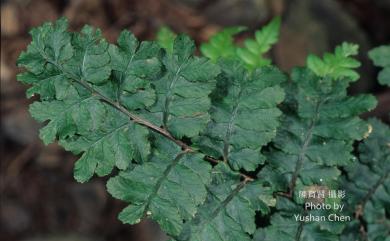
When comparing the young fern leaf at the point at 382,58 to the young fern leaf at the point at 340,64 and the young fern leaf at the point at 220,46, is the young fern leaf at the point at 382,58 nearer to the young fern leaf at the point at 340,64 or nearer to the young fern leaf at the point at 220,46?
the young fern leaf at the point at 340,64

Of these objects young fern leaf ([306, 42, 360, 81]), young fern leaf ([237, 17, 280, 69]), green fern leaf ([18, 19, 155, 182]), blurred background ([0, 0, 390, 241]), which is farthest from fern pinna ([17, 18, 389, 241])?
blurred background ([0, 0, 390, 241])

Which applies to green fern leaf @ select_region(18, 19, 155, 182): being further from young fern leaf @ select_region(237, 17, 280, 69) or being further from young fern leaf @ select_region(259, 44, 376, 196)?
young fern leaf @ select_region(237, 17, 280, 69)

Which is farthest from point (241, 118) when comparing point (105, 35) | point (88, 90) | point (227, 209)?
point (105, 35)

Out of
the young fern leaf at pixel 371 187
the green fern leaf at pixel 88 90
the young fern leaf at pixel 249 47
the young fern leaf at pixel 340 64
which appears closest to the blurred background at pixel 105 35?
the young fern leaf at pixel 249 47

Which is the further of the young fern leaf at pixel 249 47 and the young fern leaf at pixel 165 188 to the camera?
the young fern leaf at pixel 249 47

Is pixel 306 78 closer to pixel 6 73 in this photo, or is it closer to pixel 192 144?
pixel 192 144

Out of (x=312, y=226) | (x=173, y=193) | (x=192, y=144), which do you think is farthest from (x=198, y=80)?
(x=312, y=226)
